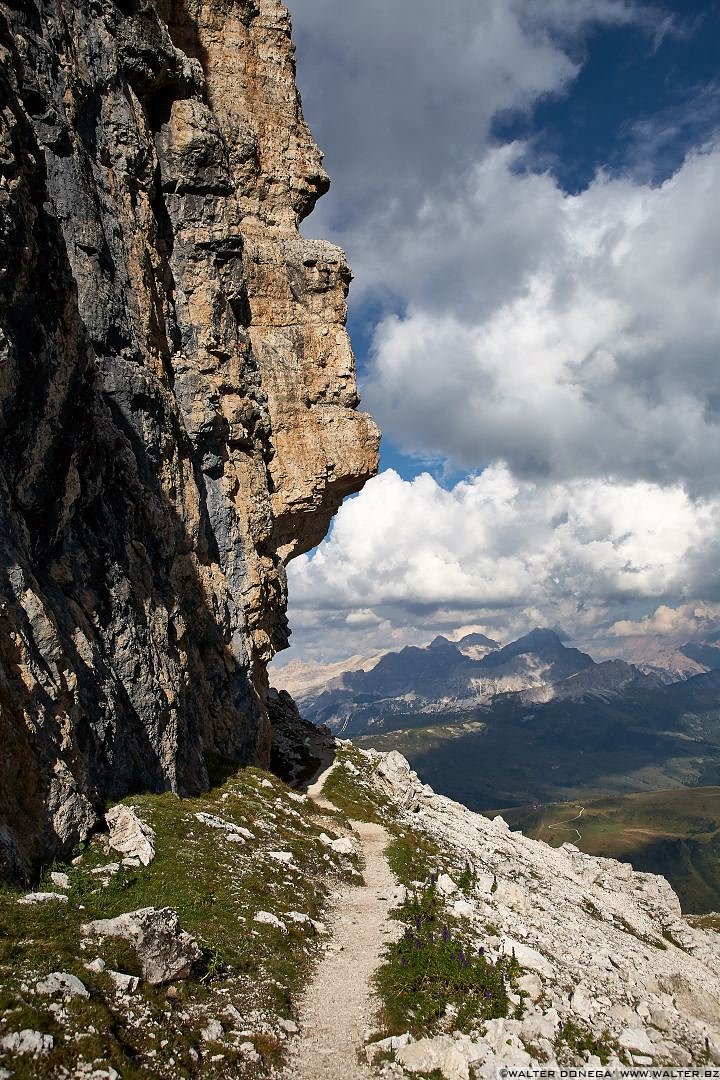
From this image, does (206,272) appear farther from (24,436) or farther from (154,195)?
(24,436)

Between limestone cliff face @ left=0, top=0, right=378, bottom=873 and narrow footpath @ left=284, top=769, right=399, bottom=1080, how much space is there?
30.5 ft

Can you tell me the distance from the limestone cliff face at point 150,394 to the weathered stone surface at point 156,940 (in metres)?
4.01

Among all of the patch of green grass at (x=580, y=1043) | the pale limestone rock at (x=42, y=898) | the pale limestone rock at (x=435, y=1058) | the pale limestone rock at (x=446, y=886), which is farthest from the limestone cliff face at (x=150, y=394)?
the patch of green grass at (x=580, y=1043)

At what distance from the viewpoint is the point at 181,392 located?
48969mm

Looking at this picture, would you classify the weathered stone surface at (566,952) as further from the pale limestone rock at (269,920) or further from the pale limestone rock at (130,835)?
the pale limestone rock at (130,835)

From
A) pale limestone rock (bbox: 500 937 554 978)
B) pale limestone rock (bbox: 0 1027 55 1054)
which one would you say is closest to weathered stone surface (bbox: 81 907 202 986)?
pale limestone rock (bbox: 0 1027 55 1054)

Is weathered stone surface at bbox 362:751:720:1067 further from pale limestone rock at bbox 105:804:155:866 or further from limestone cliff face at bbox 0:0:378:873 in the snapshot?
limestone cliff face at bbox 0:0:378:873

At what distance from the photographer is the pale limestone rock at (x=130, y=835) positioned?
21859 millimetres

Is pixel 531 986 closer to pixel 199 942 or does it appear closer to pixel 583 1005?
pixel 583 1005

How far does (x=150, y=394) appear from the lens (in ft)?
129

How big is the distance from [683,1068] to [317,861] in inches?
657

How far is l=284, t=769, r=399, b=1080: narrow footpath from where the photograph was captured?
46.2ft

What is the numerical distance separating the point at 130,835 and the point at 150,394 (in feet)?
87.5

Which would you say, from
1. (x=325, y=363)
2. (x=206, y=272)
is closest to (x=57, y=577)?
(x=206, y=272)
